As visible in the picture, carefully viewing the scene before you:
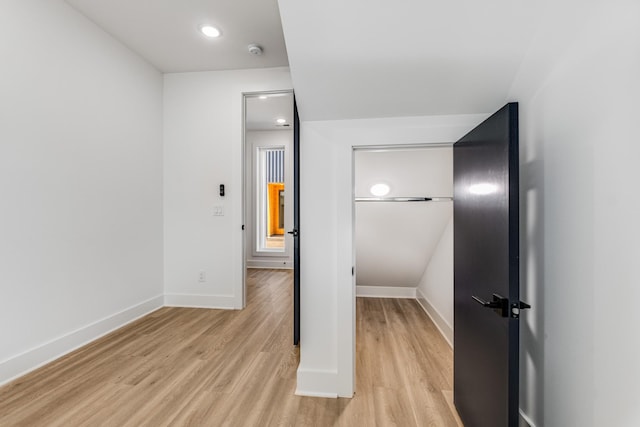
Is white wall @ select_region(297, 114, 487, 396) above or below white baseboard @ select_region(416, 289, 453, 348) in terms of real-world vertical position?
above

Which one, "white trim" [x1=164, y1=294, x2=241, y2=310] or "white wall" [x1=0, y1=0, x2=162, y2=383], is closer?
"white wall" [x1=0, y1=0, x2=162, y2=383]

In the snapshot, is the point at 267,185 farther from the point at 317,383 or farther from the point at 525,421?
the point at 525,421

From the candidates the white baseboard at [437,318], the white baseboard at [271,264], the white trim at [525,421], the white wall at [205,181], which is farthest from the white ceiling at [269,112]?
the white trim at [525,421]

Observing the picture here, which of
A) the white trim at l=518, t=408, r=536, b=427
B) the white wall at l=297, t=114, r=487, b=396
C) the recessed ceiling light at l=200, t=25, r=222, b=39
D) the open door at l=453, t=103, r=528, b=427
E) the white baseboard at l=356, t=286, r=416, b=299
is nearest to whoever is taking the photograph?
the open door at l=453, t=103, r=528, b=427

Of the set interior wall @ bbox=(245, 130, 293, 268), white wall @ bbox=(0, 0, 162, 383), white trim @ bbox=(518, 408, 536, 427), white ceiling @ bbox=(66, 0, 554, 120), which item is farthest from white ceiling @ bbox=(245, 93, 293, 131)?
white trim @ bbox=(518, 408, 536, 427)

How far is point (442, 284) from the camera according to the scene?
269 cm

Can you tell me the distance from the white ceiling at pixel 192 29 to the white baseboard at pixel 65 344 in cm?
256

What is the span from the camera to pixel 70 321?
221 cm

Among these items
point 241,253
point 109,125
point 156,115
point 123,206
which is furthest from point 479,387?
point 156,115

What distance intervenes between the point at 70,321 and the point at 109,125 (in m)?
1.68

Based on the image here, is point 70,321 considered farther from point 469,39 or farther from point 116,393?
point 469,39

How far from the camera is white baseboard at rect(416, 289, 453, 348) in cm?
245

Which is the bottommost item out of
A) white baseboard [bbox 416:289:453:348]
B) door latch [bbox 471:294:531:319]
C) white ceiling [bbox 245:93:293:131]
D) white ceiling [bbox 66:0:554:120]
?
white baseboard [bbox 416:289:453:348]

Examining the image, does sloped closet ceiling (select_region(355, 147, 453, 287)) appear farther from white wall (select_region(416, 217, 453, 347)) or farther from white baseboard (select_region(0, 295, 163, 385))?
white baseboard (select_region(0, 295, 163, 385))
